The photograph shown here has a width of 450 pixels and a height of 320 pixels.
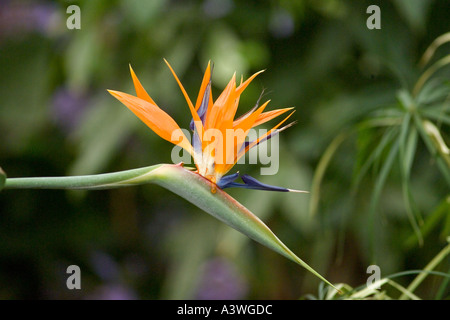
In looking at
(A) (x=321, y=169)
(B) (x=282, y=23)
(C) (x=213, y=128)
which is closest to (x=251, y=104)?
(B) (x=282, y=23)

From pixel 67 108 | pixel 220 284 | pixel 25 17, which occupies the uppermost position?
pixel 25 17

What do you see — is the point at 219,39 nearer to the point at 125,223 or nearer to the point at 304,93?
the point at 304,93

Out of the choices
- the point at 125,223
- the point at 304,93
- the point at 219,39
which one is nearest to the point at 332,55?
the point at 304,93

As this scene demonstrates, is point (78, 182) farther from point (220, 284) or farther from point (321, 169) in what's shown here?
point (220, 284)

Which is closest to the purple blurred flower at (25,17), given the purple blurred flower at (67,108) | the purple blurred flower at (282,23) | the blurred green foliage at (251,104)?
the blurred green foliage at (251,104)

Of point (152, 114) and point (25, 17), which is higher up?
point (25, 17)

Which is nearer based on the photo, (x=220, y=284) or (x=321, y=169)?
(x=321, y=169)

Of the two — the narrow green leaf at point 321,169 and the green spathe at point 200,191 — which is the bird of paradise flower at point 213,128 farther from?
the narrow green leaf at point 321,169
